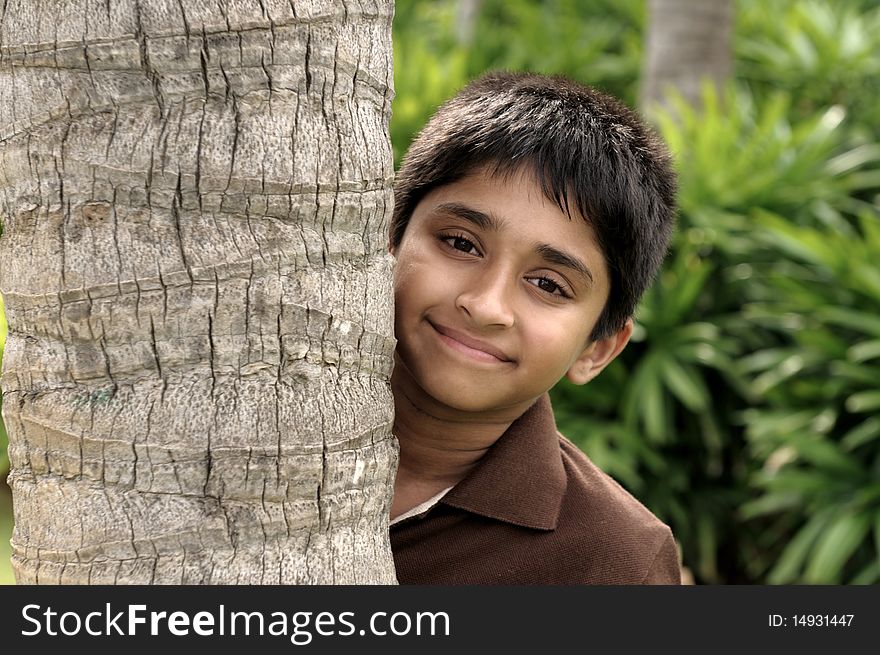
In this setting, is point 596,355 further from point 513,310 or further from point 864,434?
point 864,434

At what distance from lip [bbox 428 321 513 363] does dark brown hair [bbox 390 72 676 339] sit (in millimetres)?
285

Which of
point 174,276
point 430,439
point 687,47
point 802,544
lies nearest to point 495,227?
point 430,439

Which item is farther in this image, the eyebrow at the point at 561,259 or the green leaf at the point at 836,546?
the green leaf at the point at 836,546

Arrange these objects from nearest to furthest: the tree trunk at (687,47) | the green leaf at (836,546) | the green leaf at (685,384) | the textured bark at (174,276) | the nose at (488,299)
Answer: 1. the textured bark at (174,276)
2. the nose at (488,299)
3. the green leaf at (836,546)
4. the green leaf at (685,384)
5. the tree trunk at (687,47)

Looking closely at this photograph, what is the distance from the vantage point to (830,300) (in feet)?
16.1

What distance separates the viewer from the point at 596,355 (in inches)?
95.2

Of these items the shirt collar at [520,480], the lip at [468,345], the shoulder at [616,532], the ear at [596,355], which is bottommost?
the shoulder at [616,532]

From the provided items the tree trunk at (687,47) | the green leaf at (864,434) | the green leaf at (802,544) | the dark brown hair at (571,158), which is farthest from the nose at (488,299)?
the tree trunk at (687,47)

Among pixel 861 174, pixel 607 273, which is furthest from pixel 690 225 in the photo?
pixel 607 273

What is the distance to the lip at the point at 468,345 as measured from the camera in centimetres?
203

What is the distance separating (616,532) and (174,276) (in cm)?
109

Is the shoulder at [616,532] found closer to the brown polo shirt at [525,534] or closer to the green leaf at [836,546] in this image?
the brown polo shirt at [525,534]

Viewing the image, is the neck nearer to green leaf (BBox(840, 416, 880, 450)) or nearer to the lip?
the lip

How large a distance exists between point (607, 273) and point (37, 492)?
1131 millimetres
